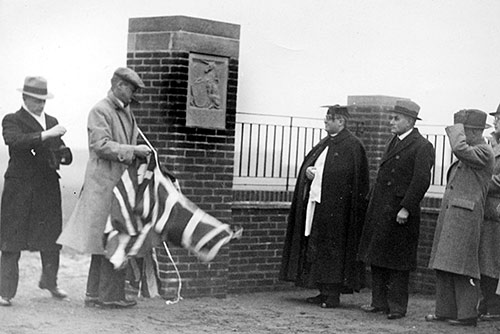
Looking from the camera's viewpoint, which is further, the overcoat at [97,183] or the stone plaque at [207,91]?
the stone plaque at [207,91]

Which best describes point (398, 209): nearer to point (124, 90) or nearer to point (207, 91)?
point (207, 91)

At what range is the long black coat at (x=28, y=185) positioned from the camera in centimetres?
952

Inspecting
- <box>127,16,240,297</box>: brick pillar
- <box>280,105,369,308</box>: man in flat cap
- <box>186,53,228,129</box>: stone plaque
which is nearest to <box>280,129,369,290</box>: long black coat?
<box>280,105,369,308</box>: man in flat cap

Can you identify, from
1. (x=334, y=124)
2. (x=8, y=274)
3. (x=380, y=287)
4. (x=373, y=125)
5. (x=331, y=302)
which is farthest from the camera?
(x=373, y=125)

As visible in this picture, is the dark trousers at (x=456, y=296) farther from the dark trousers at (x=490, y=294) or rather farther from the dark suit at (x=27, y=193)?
the dark suit at (x=27, y=193)

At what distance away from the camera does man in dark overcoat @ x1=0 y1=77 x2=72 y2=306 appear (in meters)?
9.49

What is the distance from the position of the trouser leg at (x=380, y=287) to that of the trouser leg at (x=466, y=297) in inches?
29.8

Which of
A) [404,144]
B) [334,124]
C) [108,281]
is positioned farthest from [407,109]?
[108,281]

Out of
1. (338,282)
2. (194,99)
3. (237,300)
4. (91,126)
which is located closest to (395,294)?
(338,282)

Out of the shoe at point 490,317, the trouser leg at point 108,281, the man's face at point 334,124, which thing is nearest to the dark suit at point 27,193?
the trouser leg at point 108,281

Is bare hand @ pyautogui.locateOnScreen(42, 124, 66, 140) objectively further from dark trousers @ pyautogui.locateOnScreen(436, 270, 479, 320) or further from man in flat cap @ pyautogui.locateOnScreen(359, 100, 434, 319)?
dark trousers @ pyautogui.locateOnScreen(436, 270, 479, 320)

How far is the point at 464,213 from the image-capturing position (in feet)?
33.4

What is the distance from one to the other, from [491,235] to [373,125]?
10.7 ft

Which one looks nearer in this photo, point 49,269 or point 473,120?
point 49,269
